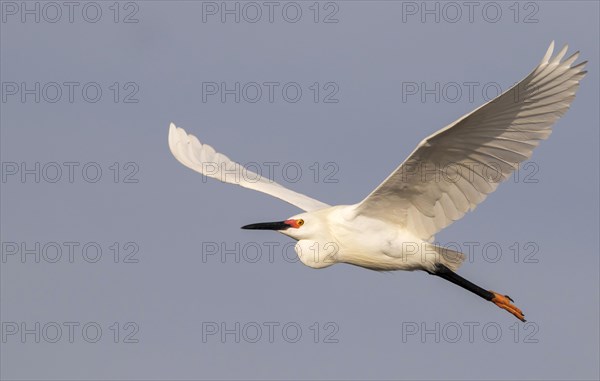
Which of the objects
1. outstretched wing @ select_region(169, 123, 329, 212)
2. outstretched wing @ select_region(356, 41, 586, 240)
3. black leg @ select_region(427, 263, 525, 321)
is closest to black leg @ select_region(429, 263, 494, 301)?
black leg @ select_region(427, 263, 525, 321)

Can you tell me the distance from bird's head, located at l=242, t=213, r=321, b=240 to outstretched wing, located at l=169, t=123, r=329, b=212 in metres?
1.69

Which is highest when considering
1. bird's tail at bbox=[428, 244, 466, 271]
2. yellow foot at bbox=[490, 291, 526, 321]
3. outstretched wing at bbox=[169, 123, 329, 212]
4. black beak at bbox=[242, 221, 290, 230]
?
outstretched wing at bbox=[169, 123, 329, 212]

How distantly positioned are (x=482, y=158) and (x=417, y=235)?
5.48ft

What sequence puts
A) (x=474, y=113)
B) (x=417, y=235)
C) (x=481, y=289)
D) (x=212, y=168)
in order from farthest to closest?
(x=212, y=168) < (x=481, y=289) < (x=417, y=235) < (x=474, y=113)

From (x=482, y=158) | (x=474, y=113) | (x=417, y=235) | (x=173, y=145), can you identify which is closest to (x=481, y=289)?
(x=417, y=235)

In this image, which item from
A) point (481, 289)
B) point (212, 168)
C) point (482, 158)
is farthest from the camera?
point (212, 168)

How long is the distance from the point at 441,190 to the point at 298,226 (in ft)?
7.07

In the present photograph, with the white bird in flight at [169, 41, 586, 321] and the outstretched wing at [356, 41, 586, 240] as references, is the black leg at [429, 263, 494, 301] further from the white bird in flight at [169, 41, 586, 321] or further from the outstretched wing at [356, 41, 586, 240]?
the outstretched wing at [356, 41, 586, 240]

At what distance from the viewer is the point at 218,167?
20359mm

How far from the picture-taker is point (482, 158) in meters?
16.0

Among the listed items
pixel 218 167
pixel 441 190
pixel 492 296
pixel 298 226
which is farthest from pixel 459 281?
pixel 218 167

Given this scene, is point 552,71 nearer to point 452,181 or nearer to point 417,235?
point 452,181

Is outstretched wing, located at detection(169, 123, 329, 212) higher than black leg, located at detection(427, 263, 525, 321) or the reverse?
higher

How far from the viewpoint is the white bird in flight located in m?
15.1
